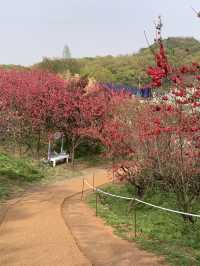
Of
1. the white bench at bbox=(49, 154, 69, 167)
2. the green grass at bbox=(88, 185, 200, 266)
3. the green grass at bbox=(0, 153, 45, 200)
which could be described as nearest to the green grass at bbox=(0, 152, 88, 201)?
the green grass at bbox=(0, 153, 45, 200)

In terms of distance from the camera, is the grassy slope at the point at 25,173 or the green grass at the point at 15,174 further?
the grassy slope at the point at 25,173

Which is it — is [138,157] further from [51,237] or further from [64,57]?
[64,57]

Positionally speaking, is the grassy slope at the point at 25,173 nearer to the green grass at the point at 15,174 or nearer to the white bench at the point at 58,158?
the green grass at the point at 15,174

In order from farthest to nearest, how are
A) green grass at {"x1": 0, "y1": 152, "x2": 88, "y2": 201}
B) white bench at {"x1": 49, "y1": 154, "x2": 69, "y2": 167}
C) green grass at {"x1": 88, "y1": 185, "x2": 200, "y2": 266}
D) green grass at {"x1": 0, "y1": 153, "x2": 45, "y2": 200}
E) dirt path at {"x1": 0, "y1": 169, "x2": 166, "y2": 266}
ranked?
1. white bench at {"x1": 49, "y1": 154, "x2": 69, "y2": 167}
2. green grass at {"x1": 0, "y1": 152, "x2": 88, "y2": 201}
3. green grass at {"x1": 0, "y1": 153, "x2": 45, "y2": 200}
4. green grass at {"x1": 88, "y1": 185, "x2": 200, "y2": 266}
5. dirt path at {"x1": 0, "y1": 169, "x2": 166, "y2": 266}

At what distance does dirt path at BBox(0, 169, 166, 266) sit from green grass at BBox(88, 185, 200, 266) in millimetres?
1016

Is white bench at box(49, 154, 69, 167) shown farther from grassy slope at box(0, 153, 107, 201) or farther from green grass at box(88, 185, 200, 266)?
green grass at box(88, 185, 200, 266)

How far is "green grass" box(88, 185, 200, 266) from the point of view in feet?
31.1

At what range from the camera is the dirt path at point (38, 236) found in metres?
9.09

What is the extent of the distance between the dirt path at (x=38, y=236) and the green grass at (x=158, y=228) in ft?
3.33

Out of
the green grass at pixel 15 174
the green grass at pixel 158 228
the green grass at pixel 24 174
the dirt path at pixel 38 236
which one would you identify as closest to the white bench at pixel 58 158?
the green grass at pixel 24 174

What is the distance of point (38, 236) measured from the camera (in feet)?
35.8

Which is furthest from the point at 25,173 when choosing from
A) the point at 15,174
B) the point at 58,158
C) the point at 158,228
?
the point at 158,228

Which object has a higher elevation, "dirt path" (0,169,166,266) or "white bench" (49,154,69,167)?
"white bench" (49,154,69,167)

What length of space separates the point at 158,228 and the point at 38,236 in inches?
120
